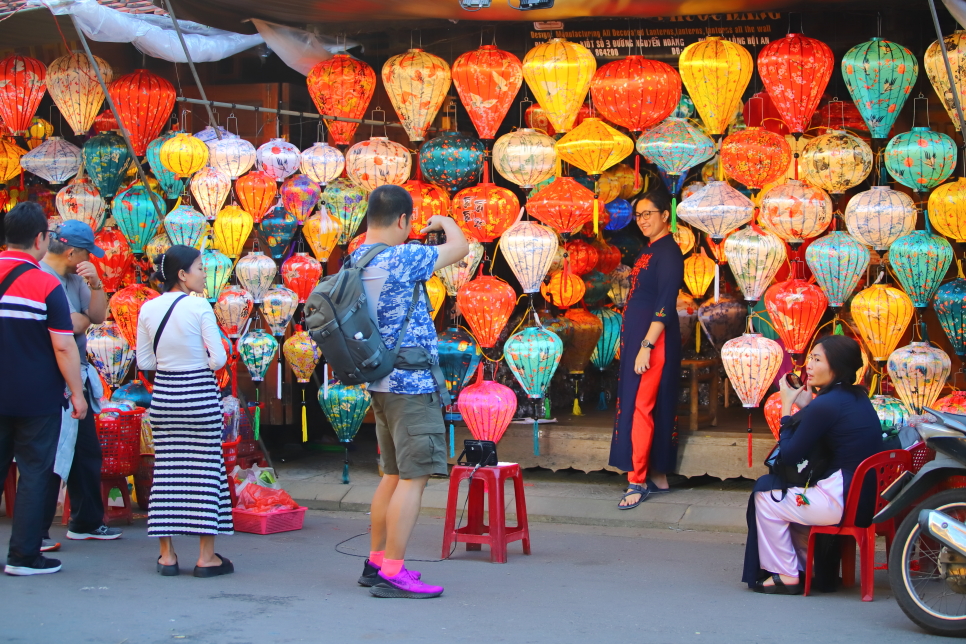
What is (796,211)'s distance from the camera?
5.85m

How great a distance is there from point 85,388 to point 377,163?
2123 mm

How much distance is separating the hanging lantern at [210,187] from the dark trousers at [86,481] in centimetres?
146

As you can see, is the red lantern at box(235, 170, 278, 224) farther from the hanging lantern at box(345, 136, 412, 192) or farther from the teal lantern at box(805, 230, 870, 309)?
the teal lantern at box(805, 230, 870, 309)

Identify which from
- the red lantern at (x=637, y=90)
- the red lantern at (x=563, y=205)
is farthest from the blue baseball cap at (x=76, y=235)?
the red lantern at (x=637, y=90)

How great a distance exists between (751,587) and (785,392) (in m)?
0.87

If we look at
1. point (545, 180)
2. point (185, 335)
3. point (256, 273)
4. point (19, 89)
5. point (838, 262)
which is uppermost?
point (19, 89)

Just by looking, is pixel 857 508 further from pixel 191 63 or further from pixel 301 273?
pixel 191 63

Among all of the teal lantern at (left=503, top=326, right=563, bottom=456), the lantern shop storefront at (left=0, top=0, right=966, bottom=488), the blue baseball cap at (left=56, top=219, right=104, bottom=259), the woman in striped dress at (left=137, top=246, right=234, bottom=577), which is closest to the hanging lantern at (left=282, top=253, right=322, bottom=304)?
the lantern shop storefront at (left=0, top=0, right=966, bottom=488)

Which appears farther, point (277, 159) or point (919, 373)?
point (277, 159)

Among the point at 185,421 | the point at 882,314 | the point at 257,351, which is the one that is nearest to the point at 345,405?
the point at 257,351

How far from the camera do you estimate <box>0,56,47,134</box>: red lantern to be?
273 inches

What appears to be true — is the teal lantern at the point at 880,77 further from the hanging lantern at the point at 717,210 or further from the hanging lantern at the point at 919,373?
the hanging lantern at the point at 919,373

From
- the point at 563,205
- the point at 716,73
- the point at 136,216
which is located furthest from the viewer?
the point at 136,216

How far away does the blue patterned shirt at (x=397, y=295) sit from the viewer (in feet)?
14.6
